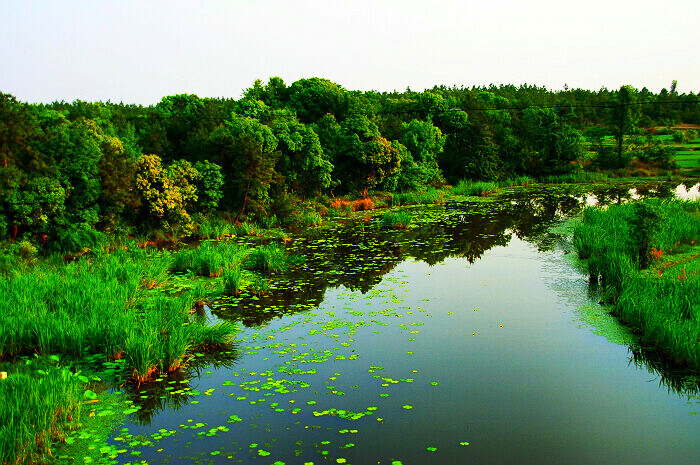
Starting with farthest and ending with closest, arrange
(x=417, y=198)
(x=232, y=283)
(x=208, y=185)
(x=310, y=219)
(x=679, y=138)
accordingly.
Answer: (x=679, y=138) < (x=417, y=198) < (x=310, y=219) < (x=208, y=185) < (x=232, y=283)

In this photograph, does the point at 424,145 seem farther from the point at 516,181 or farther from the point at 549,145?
the point at 549,145

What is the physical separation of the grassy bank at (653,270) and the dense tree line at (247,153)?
14.8 m

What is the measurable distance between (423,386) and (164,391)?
13.9 feet

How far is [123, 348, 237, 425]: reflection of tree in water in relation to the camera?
776cm

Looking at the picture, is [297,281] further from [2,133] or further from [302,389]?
[2,133]

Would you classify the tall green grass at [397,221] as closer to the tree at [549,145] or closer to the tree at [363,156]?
the tree at [363,156]

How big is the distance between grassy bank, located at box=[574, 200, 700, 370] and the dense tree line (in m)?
14.8

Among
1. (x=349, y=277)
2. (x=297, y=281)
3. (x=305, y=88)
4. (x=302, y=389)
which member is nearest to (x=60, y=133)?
(x=297, y=281)

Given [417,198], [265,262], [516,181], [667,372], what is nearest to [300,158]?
[417,198]

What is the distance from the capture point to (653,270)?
13.4 metres

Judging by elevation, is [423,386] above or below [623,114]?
below

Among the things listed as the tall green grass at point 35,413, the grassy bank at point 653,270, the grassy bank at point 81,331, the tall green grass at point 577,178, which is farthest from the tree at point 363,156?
the tall green grass at point 35,413

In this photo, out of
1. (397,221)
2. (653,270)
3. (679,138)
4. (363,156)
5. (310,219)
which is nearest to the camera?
(653,270)

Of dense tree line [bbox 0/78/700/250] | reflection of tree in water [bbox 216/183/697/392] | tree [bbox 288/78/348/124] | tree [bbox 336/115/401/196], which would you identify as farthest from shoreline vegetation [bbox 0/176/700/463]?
tree [bbox 288/78/348/124]
